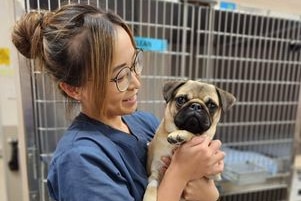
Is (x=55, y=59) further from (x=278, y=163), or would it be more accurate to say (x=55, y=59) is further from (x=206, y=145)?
(x=278, y=163)

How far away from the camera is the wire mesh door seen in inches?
41.3

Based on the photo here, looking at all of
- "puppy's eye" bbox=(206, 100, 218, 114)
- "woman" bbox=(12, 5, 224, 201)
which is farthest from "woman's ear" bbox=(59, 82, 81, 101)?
"puppy's eye" bbox=(206, 100, 218, 114)

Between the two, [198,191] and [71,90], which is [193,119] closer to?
[198,191]

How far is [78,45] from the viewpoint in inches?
24.7

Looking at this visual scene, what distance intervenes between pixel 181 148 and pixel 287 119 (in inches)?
41.0

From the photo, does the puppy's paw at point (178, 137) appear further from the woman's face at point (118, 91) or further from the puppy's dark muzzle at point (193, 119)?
the woman's face at point (118, 91)

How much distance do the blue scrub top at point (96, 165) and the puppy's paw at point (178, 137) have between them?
9cm

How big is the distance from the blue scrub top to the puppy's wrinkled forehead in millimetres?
185

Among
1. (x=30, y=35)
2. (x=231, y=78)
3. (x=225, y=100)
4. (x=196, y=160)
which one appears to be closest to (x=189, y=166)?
(x=196, y=160)

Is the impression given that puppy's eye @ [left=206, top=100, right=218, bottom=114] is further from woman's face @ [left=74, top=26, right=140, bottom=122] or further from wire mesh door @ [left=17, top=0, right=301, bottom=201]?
wire mesh door @ [left=17, top=0, right=301, bottom=201]

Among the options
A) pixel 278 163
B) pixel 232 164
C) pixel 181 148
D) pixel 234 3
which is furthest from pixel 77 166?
pixel 278 163

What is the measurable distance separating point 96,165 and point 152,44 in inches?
26.3

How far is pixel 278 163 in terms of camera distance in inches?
58.0

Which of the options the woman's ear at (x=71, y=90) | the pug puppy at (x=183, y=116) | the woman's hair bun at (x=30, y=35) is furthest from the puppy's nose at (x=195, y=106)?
the woman's hair bun at (x=30, y=35)
